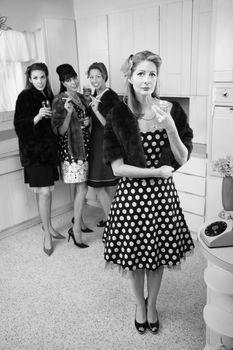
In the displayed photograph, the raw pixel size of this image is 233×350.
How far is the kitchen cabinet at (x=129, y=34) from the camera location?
2842 mm

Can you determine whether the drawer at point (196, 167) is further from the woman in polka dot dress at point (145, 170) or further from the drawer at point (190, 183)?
the woman in polka dot dress at point (145, 170)

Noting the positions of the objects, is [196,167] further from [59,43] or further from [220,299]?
[59,43]

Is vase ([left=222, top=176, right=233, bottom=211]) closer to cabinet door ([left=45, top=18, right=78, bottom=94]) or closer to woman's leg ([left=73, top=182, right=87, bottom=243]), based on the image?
woman's leg ([left=73, top=182, right=87, bottom=243])

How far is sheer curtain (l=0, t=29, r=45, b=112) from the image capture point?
3.09 m

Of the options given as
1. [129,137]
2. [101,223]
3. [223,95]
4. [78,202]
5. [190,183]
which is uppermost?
[223,95]

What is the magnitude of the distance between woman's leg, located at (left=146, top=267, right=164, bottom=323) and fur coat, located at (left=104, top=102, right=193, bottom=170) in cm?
60

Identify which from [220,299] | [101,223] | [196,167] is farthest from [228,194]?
[101,223]

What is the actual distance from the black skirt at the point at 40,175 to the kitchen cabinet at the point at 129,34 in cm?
113

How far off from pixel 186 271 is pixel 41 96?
1.67 m

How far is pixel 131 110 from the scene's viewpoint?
1.63 metres

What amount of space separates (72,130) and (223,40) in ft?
4.01

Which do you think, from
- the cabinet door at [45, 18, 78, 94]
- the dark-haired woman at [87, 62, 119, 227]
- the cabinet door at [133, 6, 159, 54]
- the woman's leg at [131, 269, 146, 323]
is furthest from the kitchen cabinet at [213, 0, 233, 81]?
the cabinet door at [45, 18, 78, 94]

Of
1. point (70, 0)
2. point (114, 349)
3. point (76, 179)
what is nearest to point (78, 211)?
point (76, 179)

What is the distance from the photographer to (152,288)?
6.08 feet
